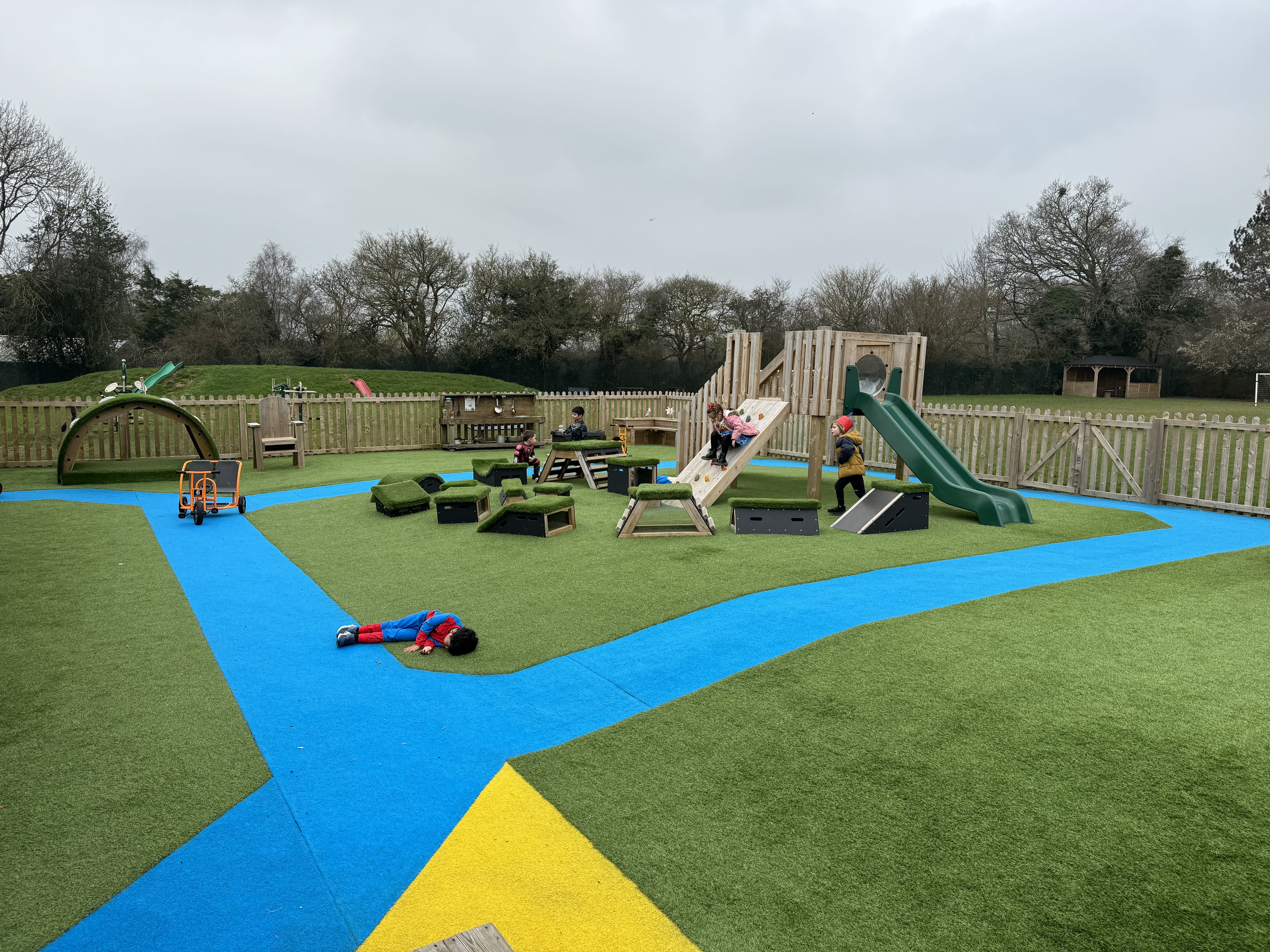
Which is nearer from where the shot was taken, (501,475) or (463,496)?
(463,496)

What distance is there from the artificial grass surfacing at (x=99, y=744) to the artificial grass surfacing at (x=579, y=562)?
4.66ft

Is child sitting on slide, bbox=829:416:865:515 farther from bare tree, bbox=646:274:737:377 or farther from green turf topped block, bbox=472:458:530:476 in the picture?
bare tree, bbox=646:274:737:377

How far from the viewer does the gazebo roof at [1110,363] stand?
4434 cm

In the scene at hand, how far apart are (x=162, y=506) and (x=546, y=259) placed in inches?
1187

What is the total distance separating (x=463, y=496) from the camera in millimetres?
10266

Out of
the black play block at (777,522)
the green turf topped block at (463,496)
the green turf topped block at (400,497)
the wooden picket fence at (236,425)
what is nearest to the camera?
the black play block at (777,522)

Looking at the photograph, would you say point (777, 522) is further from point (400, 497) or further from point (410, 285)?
point (410, 285)

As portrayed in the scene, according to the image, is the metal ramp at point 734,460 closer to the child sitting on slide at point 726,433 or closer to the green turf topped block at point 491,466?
the child sitting on slide at point 726,433

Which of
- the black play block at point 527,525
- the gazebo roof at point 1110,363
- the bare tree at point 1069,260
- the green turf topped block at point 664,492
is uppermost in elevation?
the bare tree at point 1069,260

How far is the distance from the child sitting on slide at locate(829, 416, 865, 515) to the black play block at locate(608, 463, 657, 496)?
3.14 m

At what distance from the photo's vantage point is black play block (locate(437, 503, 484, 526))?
1030cm

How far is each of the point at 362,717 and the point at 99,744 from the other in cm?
134

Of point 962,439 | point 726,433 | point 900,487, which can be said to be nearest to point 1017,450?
point 962,439

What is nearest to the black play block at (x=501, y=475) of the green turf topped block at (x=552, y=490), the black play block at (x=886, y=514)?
the green turf topped block at (x=552, y=490)
